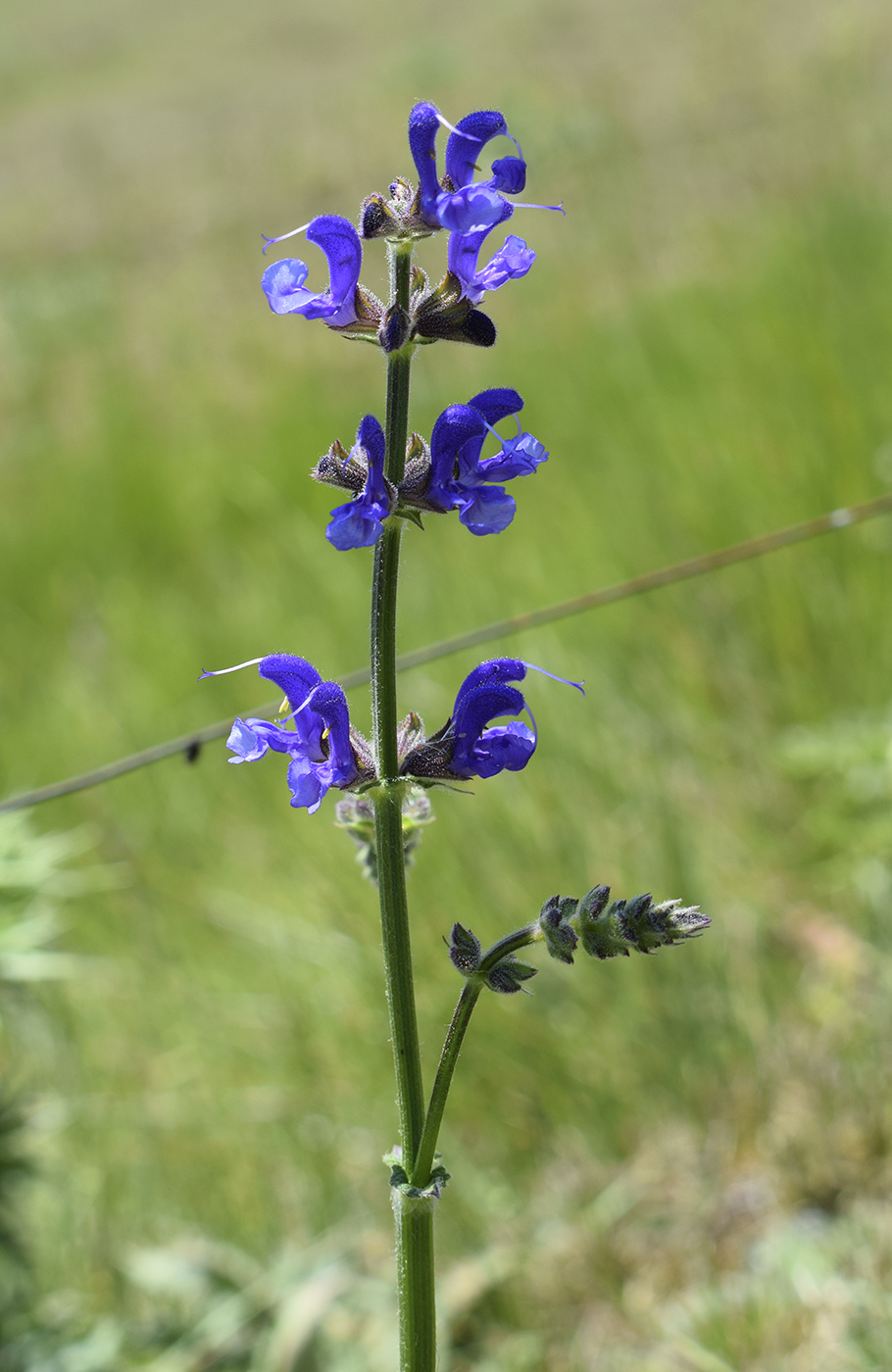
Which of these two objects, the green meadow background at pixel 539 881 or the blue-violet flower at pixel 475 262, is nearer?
the blue-violet flower at pixel 475 262

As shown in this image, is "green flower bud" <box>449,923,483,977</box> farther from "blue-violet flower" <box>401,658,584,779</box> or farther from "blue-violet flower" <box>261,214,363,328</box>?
"blue-violet flower" <box>261,214,363,328</box>

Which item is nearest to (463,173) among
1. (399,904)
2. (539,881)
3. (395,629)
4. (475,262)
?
(475,262)

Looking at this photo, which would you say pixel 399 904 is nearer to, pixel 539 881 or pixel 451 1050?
pixel 451 1050

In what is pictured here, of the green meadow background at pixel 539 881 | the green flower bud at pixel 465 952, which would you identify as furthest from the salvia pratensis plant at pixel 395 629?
the green meadow background at pixel 539 881

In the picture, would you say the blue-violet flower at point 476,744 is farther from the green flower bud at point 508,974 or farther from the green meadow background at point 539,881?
the green meadow background at point 539,881

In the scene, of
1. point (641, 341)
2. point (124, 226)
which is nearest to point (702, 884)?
point (641, 341)
